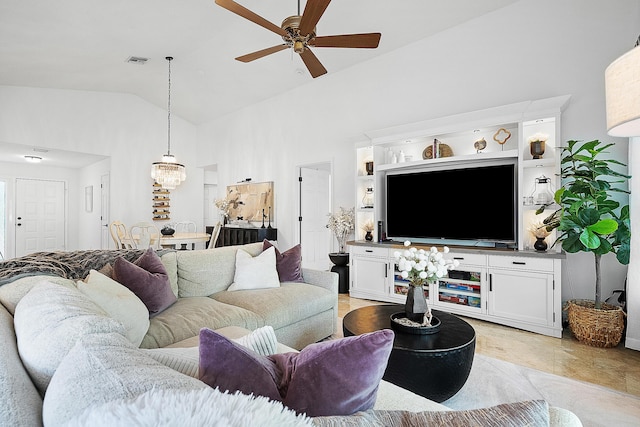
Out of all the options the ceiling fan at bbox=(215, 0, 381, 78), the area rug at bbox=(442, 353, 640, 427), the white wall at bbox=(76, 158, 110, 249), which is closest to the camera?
the area rug at bbox=(442, 353, 640, 427)

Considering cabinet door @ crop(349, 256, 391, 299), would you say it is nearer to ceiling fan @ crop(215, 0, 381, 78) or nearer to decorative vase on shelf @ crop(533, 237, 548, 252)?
decorative vase on shelf @ crop(533, 237, 548, 252)

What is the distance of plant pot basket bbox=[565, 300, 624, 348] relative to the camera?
9.29 feet

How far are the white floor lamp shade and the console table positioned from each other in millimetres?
5714

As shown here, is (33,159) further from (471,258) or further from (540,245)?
(540,245)

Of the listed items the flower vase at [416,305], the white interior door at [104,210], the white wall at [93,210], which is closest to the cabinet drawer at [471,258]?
the flower vase at [416,305]

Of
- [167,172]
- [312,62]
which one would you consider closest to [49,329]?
[312,62]

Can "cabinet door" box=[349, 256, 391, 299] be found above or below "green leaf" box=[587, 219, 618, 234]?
below

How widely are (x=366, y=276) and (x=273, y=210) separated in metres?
2.68

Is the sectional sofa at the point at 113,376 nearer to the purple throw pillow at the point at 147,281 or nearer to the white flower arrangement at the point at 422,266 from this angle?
the purple throw pillow at the point at 147,281

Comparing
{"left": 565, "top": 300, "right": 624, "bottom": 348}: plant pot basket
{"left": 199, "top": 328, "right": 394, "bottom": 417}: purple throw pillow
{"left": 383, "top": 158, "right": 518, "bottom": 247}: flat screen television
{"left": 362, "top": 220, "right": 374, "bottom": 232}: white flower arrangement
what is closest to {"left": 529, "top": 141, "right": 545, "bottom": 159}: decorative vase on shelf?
{"left": 383, "top": 158, "right": 518, "bottom": 247}: flat screen television

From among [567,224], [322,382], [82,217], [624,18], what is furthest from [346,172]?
[82,217]

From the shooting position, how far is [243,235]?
21.6 ft

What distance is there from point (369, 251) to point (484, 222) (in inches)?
56.7

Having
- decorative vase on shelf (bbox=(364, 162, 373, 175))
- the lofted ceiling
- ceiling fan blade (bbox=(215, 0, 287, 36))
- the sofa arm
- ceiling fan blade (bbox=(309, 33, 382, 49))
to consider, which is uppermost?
the lofted ceiling
